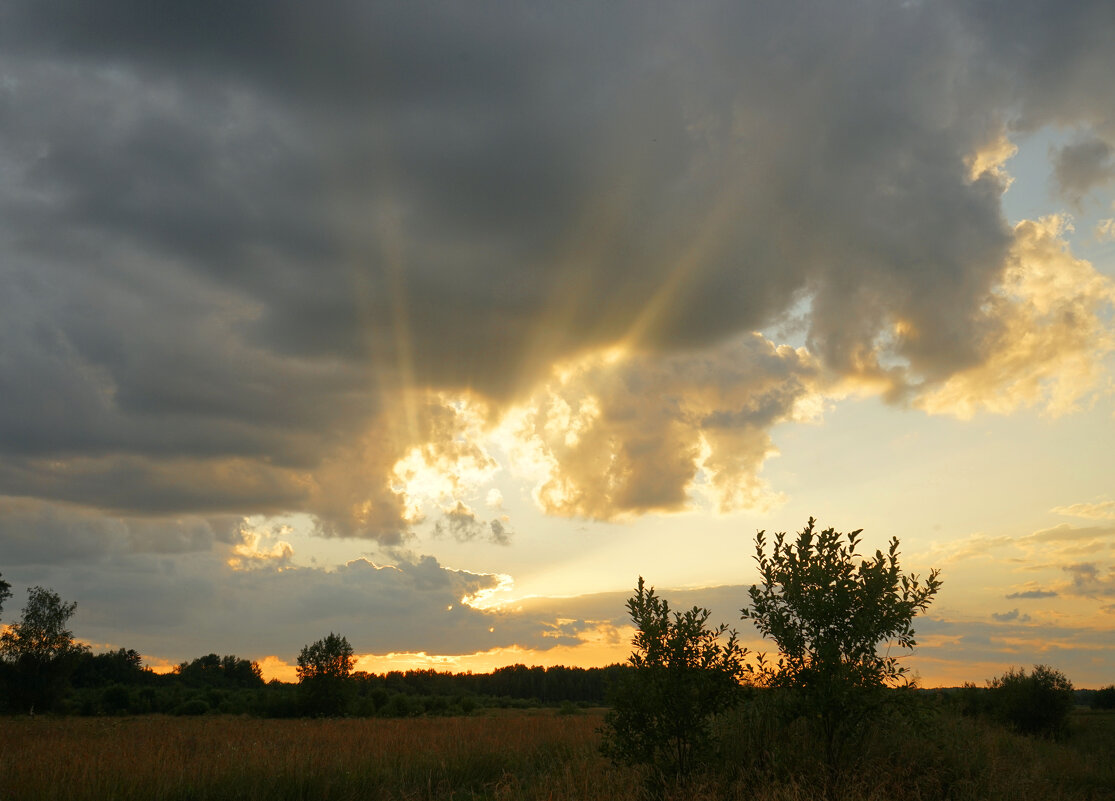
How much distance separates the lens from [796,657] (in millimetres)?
14969

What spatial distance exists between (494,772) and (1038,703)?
4133 centimetres

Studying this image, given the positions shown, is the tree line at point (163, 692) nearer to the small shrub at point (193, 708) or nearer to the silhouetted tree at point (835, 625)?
the small shrub at point (193, 708)

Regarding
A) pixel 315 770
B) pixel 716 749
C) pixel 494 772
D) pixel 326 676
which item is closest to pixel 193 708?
pixel 326 676

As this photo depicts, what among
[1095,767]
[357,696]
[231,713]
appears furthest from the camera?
[357,696]

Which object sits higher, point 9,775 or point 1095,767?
point 9,775

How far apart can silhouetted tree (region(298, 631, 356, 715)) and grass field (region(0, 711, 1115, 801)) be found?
40.1m

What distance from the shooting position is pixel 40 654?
68812 millimetres

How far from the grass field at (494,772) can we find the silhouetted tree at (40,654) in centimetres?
5545

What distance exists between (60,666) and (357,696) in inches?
1185

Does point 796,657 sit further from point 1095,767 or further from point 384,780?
point 1095,767

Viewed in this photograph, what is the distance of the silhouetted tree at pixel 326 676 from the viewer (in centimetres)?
6019

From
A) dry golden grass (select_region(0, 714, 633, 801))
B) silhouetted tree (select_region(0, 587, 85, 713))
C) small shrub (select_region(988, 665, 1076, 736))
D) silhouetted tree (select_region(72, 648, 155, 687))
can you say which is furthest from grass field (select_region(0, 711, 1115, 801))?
silhouetted tree (select_region(72, 648, 155, 687))

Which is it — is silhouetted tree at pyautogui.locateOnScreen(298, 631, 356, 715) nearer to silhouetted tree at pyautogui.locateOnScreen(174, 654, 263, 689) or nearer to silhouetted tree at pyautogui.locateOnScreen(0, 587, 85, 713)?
silhouetted tree at pyautogui.locateOnScreen(0, 587, 85, 713)

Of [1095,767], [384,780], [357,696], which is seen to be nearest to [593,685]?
[357,696]
